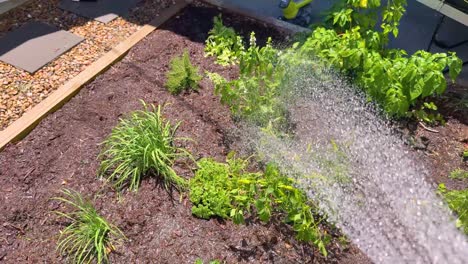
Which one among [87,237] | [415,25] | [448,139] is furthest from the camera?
[415,25]

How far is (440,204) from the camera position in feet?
9.89

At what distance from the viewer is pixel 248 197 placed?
2.61 metres

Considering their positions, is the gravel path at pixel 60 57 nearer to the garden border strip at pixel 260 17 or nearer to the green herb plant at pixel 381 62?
the garden border strip at pixel 260 17

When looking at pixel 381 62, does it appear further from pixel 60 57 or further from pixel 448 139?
pixel 60 57

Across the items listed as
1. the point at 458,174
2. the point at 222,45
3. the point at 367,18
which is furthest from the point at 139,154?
the point at 458,174

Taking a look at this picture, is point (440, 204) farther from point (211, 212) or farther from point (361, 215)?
point (211, 212)

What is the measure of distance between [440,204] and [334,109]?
3.37 ft

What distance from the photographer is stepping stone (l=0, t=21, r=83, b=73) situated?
371cm

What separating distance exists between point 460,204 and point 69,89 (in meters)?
2.96

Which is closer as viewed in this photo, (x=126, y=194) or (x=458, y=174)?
(x=126, y=194)

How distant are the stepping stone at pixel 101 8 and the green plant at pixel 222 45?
0.99 m

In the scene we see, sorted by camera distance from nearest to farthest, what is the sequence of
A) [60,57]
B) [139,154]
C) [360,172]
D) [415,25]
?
1. [139,154]
2. [360,172]
3. [60,57]
4. [415,25]

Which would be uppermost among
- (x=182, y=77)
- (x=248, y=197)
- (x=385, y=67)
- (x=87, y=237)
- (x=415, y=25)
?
(x=385, y=67)

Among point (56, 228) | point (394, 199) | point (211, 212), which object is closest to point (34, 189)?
point (56, 228)
